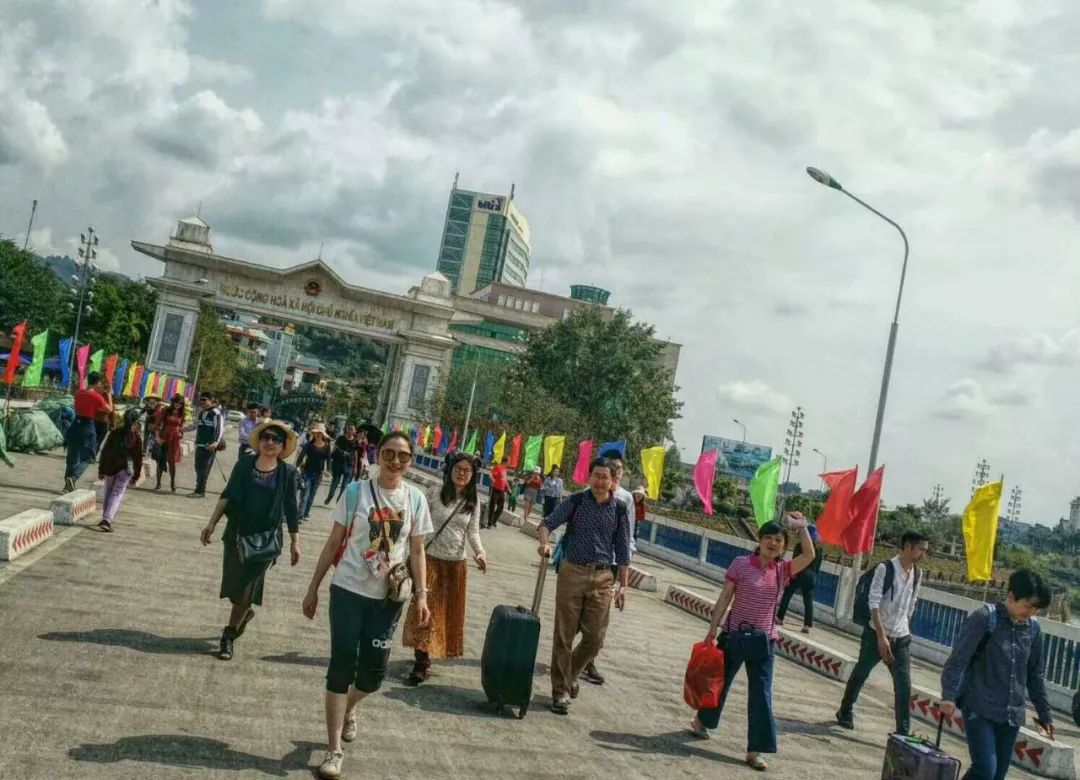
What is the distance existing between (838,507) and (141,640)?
36.6 feet

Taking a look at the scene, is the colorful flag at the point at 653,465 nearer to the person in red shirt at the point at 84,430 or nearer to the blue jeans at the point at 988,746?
the person in red shirt at the point at 84,430

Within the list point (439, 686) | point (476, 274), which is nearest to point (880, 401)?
point (439, 686)

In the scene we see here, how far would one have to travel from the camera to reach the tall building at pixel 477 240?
18362 cm

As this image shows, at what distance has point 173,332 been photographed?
5484 centimetres

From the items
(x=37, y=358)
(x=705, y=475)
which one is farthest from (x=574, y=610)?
(x=37, y=358)

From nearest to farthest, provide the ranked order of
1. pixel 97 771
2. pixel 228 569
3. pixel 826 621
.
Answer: pixel 97 771 < pixel 228 569 < pixel 826 621

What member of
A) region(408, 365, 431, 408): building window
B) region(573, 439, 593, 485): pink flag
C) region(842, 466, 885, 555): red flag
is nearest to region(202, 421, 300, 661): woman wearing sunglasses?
region(842, 466, 885, 555): red flag

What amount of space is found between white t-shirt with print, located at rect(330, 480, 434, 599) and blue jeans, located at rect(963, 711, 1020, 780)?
3.18 meters

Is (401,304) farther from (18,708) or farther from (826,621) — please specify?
(18,708)

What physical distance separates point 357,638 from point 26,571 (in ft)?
17.6

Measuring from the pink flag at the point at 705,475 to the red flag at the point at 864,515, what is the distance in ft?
22.3

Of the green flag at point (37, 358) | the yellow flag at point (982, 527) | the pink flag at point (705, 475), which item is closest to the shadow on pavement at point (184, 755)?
the yellow flag at point (982, 527)

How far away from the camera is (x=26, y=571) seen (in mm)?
9070

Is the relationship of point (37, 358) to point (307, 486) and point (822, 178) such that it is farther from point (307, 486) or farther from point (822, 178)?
point (822, 178)
